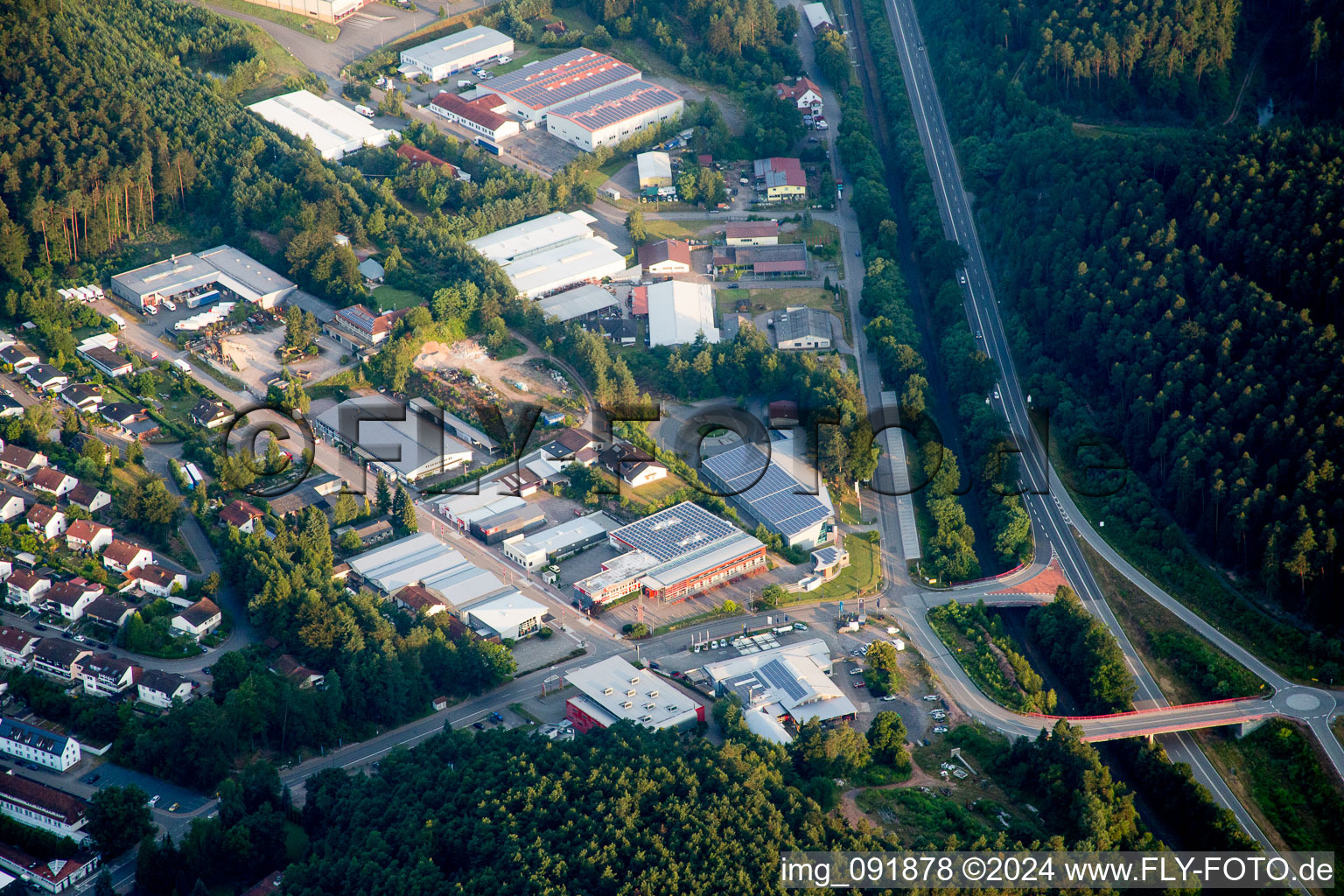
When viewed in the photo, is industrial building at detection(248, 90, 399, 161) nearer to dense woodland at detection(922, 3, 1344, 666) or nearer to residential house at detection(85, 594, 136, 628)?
dense woodland at detection(922, 3, 1344, 666)

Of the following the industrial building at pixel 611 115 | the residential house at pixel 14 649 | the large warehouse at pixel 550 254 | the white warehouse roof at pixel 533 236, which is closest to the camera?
the residential house at pixel 14 649

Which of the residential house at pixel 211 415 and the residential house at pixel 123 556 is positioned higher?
the residential house at pixel 123 556

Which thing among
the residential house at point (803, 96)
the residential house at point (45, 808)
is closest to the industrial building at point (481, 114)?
the residential house at point (803, 96)

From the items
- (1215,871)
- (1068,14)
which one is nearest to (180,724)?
(1215,871)

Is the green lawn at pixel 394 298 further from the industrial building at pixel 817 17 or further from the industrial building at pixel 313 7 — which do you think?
the industrial building at pixel 817 17

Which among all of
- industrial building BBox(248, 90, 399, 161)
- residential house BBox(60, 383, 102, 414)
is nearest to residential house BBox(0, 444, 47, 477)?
residential house BBox(60, 383, 102, 414)

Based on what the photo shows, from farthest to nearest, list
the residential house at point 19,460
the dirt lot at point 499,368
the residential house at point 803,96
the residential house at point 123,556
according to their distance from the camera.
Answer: the residential house at point 803,96
the dirt lot at point 499,368
the residential house at point 19,460
the residential house at point 123,556

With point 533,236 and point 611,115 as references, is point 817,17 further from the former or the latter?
point 533,236
